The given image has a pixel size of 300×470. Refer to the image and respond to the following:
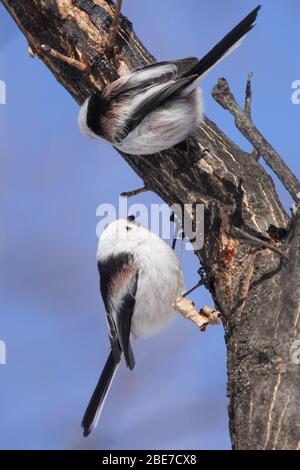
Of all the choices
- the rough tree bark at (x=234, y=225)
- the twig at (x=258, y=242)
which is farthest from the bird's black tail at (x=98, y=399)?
the twig at (x=258, y=242)

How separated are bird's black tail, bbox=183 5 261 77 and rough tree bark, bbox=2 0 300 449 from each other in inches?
5.1

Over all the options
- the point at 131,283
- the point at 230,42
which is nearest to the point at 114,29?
the point at 230,42

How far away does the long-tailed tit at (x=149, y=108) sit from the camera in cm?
262

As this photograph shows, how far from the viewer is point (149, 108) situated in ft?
8.60

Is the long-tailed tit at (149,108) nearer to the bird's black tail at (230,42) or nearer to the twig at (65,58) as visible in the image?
the bird's black tail at (230,42)

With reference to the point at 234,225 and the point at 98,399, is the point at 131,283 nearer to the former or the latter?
the point at 98,399

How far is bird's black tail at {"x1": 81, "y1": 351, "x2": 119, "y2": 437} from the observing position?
9.19ft

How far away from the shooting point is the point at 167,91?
2619mm

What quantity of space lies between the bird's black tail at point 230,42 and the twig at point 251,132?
12cm

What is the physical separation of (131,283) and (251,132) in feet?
2.71

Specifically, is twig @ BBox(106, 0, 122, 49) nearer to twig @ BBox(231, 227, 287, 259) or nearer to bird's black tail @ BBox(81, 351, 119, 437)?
twig @ BBox(231, 227, 287, 259)

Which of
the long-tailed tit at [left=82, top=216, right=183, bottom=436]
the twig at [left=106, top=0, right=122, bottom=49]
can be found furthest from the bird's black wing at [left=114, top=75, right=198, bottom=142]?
the long-tailed tit at [left=82, top=216, right=183, bottom=436]
